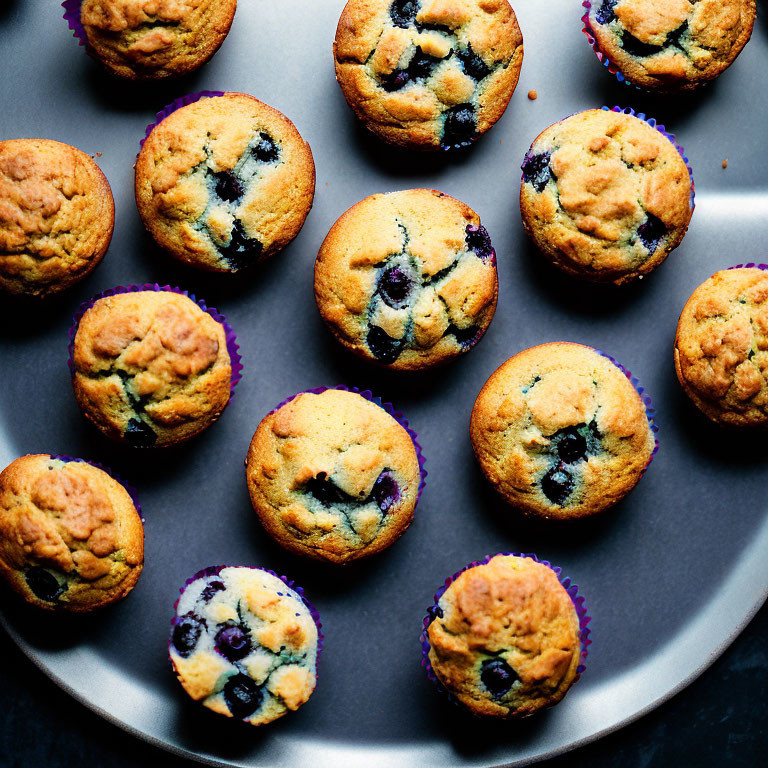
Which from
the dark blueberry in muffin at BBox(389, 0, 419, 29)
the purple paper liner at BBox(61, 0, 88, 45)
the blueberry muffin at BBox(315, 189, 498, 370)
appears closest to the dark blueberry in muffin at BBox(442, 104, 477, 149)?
the blueberry muffin at BBox(315, 189, 498, 370)

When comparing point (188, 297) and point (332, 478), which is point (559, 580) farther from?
point (188, 297)

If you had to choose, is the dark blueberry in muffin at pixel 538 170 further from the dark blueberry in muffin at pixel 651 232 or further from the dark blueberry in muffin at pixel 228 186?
the dark blueberry in muffin at pixel 228 186

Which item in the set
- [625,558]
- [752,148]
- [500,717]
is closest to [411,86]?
[752,148]

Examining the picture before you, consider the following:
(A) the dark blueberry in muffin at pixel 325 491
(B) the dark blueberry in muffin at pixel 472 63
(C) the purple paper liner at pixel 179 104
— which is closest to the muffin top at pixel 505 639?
(A) the dark blueberry in muffin at pixel 325 491

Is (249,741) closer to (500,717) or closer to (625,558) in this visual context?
(500,717)

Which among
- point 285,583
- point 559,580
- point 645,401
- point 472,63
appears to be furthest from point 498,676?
point 472,63

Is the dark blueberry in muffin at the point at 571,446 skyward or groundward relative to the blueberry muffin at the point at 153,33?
groundward

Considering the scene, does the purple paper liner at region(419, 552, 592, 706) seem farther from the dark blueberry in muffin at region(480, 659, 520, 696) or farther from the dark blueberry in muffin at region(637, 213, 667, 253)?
the dark blueberry in muffin at region(637, 213, 667, 253)
